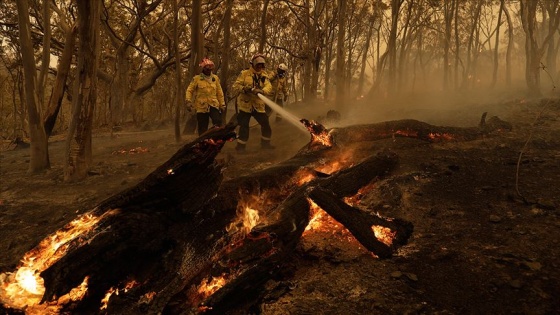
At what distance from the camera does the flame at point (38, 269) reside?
2605mm

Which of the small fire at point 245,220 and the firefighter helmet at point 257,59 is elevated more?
the firefighter helmet at point 257,59

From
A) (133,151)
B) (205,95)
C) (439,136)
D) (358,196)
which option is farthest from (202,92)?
(439,136)

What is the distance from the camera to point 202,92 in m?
7.97

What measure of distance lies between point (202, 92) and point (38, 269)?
5.73 metres

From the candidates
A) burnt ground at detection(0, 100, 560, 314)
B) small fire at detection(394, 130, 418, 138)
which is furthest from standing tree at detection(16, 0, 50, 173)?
small fire at detection(394, 130, 418, 138)

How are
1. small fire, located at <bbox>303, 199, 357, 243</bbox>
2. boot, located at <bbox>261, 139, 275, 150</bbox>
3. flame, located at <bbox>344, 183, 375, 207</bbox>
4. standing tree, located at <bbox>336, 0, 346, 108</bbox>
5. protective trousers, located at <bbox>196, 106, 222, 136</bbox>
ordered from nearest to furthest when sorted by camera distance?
small fire, located at <bbox>303, 199, 357, 243</bbox> → flame, located at <bbox>344, 183, 375, 207</bbox> → protective trousers, located at <bbox>196, 106, 222, 136</bbox> → boot, located at <bbox>261, 139, 275, 150</bbox> → standing tree, located at <bbox>336, 0, 346, 108</bbox>

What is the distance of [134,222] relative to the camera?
2889mm

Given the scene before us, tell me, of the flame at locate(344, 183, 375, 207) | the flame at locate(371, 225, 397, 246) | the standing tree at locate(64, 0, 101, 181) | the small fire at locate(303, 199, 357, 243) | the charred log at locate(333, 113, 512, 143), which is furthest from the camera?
the charred log at locate(333, 113, 512, 143)

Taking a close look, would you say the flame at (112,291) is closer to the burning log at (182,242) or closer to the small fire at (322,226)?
the burning log at (182,242)

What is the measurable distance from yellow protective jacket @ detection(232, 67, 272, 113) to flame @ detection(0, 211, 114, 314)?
212 inches

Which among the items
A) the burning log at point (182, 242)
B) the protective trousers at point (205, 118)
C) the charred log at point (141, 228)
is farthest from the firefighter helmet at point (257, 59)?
the charred log at point (141, 228)

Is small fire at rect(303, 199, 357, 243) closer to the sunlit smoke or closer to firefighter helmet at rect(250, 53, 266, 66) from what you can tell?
the sunlit smoke

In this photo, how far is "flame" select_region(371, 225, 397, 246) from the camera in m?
3.52

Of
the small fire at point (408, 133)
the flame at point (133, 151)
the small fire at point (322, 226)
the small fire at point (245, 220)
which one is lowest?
the small fire at point (322, 226)
